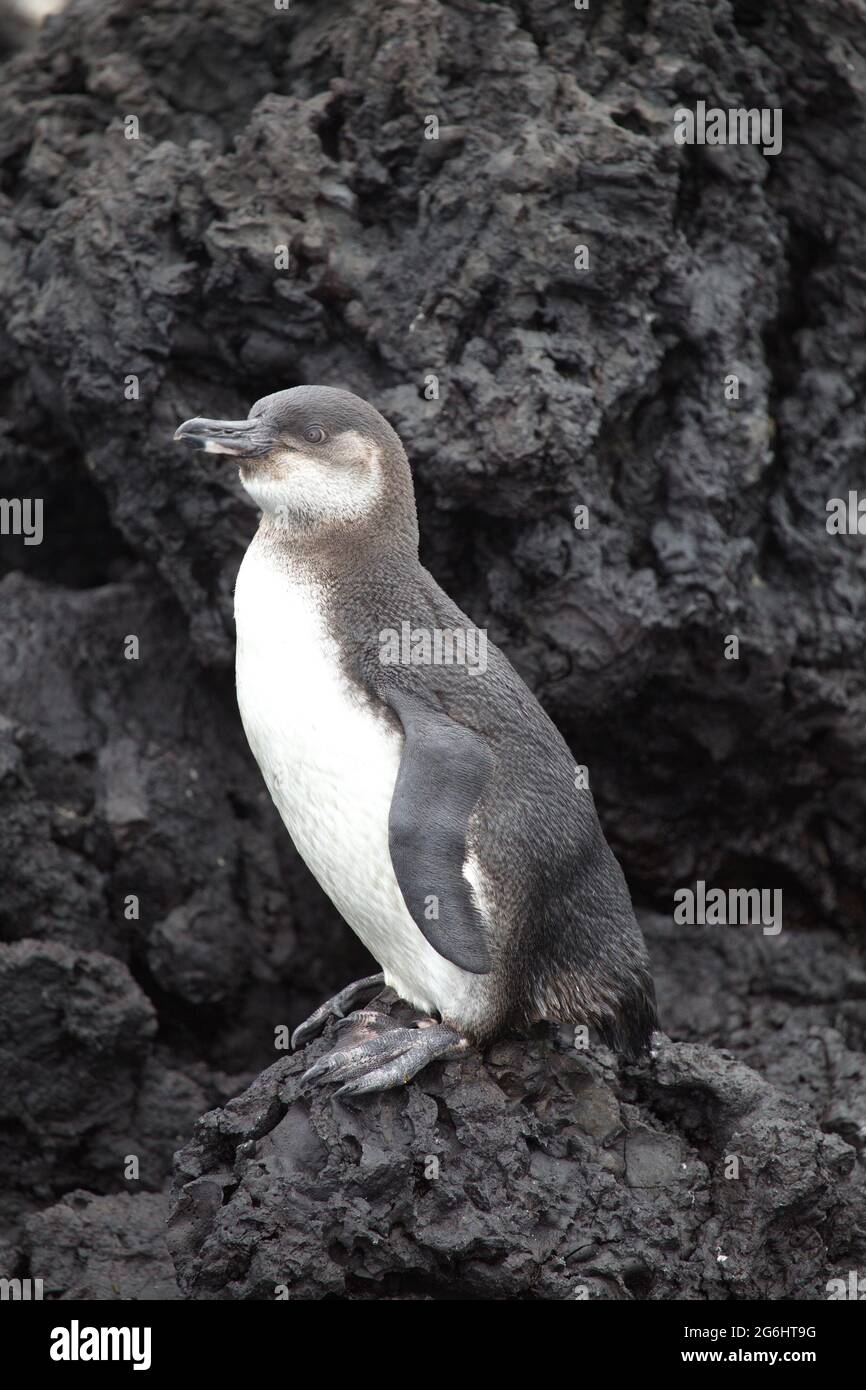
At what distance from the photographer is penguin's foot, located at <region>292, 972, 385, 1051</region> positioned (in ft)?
15.2

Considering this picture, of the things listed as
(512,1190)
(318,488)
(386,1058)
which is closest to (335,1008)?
(386,1058)

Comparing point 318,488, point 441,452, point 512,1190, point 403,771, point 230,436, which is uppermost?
point 441,452

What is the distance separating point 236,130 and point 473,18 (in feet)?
3.39

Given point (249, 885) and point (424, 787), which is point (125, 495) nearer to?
point (249, 885)

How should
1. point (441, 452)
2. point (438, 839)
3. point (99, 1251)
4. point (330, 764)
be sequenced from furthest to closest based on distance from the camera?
point (441, 452)
point (99, 1251)
point (330, 764)
point (438, 839)

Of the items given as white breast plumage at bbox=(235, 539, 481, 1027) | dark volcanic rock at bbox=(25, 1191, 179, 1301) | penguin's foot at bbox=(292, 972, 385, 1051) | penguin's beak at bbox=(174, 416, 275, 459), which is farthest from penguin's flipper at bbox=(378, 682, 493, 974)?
dark volcanic rock at bbox=(25, 1191, 179, 1301)

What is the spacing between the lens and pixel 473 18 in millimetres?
5539

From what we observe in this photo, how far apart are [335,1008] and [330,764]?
3.01 feet

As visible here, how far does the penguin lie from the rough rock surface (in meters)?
0.99

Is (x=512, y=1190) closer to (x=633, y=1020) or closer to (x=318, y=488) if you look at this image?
(x=633, y=1020)

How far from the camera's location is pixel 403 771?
158 inches

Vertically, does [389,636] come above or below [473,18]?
below

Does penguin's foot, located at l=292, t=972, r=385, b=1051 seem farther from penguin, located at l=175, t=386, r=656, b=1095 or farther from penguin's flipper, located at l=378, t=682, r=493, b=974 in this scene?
penguin's flipper, located at l=378, t=682, r=493, b=974
